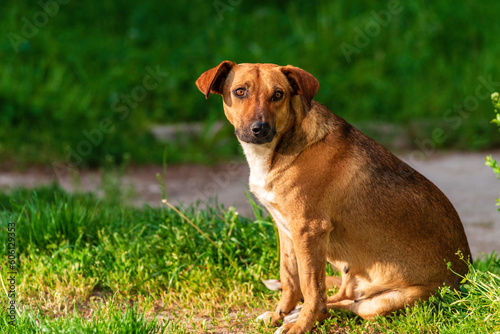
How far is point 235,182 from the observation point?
7148 mm

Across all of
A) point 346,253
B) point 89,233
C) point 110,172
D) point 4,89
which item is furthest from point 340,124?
point 4,89

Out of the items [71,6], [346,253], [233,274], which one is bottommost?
[233,274]

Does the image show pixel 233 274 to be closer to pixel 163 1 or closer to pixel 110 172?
pixel 110 172

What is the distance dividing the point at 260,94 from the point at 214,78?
27 cm

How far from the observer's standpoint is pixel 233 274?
4.26 metres

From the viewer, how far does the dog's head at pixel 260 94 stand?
10.8 ft

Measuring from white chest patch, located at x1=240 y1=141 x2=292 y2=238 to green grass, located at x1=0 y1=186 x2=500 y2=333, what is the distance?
26.6 inches

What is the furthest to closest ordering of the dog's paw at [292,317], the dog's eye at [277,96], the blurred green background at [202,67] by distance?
1. the blurred green background at [202,67]
2. the dog's paw at [292,317]
3. the dog's eye at [277,96]

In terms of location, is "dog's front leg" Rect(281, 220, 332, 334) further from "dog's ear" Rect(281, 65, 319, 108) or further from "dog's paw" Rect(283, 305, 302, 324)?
"dog's ear" Rect(281, 65, 319, 108)

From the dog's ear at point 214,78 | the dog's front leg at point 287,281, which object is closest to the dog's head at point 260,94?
the dog's ear at point 214,78

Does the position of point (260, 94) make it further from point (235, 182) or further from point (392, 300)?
point (235, 182)

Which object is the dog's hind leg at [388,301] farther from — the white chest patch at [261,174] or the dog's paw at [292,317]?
the white chest patch at [261,174]

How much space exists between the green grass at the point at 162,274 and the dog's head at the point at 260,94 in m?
1.13

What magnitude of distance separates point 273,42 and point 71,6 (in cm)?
307
